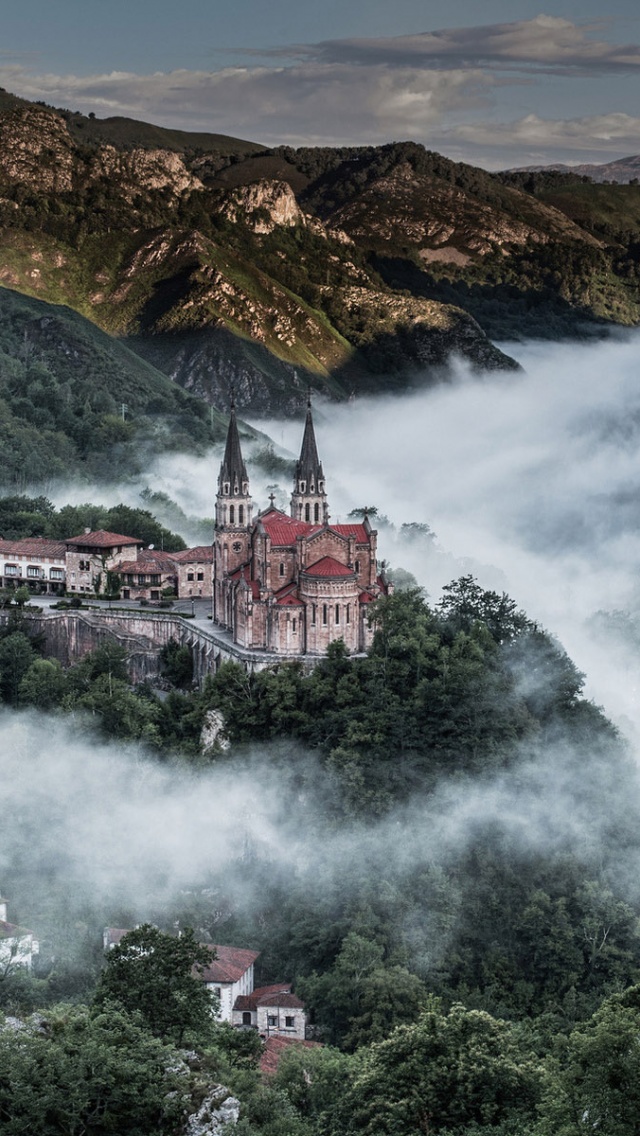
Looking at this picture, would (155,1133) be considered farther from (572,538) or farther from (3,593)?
(572,538)

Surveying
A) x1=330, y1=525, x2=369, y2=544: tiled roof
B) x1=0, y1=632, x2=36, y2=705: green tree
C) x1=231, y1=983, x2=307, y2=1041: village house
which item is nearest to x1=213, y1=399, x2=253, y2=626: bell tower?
x1=330, y1=525, x2=369, y2=544: tiled roof

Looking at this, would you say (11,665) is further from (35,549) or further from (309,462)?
(309,462)

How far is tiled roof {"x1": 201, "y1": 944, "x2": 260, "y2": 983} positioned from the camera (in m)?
60.2

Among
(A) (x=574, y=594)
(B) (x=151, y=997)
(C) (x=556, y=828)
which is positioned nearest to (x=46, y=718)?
(C) (x=556, y=828)

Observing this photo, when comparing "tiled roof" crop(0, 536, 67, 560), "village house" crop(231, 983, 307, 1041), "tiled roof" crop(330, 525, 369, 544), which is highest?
"tiled roof" crop(0, 536, 67, 560)

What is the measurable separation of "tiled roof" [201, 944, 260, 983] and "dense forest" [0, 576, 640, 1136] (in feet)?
7.12

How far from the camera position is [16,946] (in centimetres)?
5881

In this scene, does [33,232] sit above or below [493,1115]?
above

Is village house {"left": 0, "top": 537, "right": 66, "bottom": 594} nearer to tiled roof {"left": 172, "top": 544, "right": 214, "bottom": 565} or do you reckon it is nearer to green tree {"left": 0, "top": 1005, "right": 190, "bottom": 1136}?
tiled roof {"left": 172, "top": 544, "right": 214, "bottom": 565}

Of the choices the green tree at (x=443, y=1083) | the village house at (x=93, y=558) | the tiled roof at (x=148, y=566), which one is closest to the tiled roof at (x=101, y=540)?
the village house at (x=93, y=558)

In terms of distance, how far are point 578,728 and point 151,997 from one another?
33991 mm

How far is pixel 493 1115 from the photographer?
138ft

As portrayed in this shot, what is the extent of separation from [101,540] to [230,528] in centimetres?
1121

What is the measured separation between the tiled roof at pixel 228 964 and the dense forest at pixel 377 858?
7.12 ft
